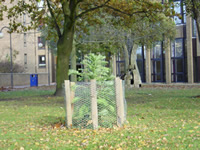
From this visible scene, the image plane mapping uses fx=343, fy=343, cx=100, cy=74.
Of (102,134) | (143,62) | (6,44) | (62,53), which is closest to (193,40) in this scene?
(143,62)

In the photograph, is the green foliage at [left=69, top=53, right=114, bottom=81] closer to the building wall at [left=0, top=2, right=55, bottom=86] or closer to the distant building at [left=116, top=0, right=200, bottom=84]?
the distant building at [left=116, top=0, right=200, bottom=84]

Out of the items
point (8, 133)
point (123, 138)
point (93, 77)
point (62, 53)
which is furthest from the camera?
point (62, 53)

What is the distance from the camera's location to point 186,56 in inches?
1526

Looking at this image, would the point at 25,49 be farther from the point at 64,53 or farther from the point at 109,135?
the point at 109,135

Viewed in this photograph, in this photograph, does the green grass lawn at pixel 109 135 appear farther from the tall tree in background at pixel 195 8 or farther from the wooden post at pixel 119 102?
the tall tree in background at pixel 195 8

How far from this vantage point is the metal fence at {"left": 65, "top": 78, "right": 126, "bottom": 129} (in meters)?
8.58

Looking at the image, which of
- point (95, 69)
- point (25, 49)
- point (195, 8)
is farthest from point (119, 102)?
point (25, 49)

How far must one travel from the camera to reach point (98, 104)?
8.66 metres

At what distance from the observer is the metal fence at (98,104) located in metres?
8.58

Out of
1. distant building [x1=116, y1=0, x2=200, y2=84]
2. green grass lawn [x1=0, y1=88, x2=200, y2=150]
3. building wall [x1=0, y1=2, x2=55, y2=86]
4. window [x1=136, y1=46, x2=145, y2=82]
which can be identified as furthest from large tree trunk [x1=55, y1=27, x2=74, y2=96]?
building wall [x1=0, y1=2, x2=55, y2=86]

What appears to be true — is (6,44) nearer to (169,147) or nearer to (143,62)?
(143,62)

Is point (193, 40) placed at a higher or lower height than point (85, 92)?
higher

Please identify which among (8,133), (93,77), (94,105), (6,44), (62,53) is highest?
(6,44)

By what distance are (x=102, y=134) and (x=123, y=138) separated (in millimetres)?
699
